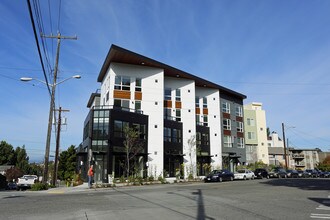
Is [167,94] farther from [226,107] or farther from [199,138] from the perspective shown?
[226,107]

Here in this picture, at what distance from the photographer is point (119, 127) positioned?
3459 centimetres

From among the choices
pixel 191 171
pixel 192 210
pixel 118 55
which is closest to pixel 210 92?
pixel 191 171

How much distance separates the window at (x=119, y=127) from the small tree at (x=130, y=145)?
0.79 meters

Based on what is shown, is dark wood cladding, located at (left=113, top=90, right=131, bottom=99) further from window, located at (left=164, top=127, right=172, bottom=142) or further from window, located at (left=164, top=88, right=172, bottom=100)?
window, located at (left=164, top=88, right=172, bottom=100)

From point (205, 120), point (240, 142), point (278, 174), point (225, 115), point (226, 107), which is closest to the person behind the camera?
point (278, 174)

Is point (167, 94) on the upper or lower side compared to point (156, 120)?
upper

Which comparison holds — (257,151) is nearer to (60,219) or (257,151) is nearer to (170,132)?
(170,132)

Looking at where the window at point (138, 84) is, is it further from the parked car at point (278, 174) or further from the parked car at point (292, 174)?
the parked car at point (292, 174)

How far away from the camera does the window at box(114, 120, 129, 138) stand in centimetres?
3422

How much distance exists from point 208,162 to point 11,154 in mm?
59248

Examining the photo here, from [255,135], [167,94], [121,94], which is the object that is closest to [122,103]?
[121,94]

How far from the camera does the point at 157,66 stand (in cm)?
4031

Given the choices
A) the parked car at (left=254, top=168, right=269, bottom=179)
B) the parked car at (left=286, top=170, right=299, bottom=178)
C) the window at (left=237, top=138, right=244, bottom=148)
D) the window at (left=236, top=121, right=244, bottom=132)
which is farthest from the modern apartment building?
the parked car at (left=286, top=170, right=299, bottom=178)

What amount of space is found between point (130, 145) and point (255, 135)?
38954mm
